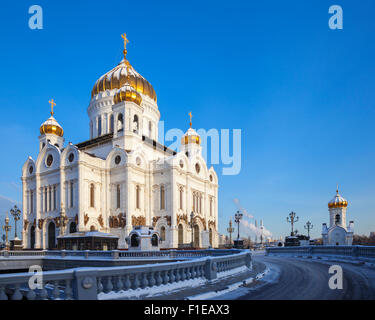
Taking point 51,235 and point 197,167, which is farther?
point 197,167

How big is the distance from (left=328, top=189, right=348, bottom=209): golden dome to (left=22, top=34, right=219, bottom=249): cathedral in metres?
20.2

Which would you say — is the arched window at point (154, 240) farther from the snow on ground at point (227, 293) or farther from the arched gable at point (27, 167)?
the arched gable at point (27, 167)

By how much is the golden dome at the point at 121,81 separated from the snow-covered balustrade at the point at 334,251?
100ft

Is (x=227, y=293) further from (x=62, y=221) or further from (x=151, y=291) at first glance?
(x=62, y=221)

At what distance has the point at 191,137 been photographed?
171 ft

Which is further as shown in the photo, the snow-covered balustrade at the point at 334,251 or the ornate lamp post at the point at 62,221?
the ornate lamp post at the point at 62,221

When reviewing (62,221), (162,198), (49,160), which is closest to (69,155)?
(49,160)

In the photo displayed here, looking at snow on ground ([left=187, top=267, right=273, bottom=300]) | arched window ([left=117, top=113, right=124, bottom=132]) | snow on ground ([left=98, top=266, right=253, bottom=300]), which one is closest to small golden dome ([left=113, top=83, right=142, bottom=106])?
arched window ([left=117, top=113, right=124, bottom=132])

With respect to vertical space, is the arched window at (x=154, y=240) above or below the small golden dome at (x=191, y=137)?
below

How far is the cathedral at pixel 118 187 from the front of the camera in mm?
38312

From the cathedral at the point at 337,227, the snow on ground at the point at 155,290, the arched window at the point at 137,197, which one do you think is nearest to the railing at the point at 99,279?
the snow on ground at the point at 155,290

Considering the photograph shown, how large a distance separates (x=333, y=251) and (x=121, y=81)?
121 ft

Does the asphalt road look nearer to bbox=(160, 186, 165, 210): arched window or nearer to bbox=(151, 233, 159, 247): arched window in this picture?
bbox=(151, 233, 159, 247): arched window
